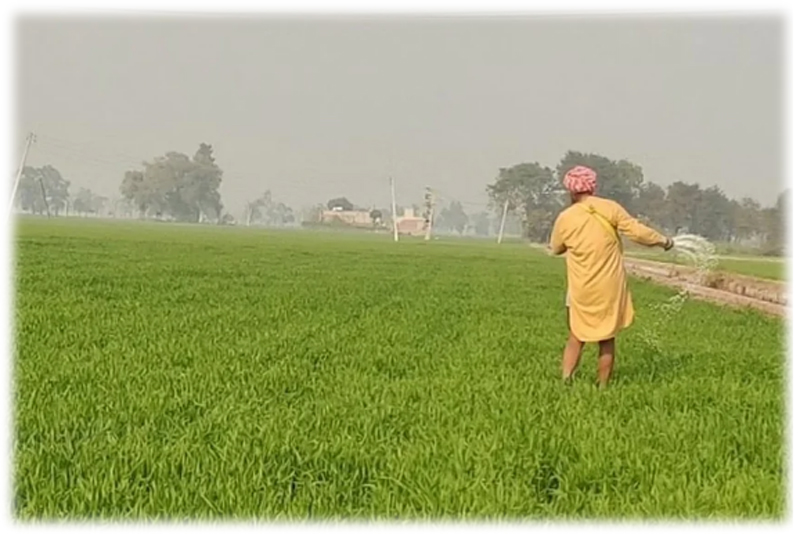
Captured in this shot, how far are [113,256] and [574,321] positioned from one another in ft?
46.0

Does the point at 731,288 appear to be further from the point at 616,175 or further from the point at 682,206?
the point at 616,175

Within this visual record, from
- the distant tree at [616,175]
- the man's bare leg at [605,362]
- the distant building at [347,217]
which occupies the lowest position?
the man's bare leg at [605,362]

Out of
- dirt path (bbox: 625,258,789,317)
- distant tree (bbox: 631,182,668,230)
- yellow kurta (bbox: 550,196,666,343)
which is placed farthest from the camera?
dirt path (bbox: 625,258,789,317)

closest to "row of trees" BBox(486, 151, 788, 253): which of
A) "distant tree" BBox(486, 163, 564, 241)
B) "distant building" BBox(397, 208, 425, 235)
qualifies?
"distant tree" BBox(486, 163, 564, 241)

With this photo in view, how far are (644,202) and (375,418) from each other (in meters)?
4.02

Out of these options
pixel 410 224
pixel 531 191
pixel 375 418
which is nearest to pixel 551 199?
pixel 531 191

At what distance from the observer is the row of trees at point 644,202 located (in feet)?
18.6

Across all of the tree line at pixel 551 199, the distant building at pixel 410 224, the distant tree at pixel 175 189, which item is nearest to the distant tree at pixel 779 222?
the tree line at pixel 551 199

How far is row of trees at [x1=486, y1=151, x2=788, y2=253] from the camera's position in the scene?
5.66 metres

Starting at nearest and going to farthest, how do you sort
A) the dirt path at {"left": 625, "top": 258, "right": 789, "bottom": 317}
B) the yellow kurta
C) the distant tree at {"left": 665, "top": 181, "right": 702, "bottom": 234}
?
1. the yellow kurta
2. the distant tree at {"left": 665, "top": 181, "right": 702, "bottom": 234}
3. the dirt path at {"left": 625, "top": 258, "right": 789, "bottom": 317}

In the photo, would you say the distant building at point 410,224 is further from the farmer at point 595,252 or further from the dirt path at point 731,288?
the farmer at point 595,252

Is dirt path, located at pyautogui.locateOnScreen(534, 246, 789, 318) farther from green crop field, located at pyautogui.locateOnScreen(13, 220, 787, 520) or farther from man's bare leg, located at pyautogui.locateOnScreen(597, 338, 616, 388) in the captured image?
man's bare leg, located at pyautogui.locateOnScreen(597, 338, 616, 388)

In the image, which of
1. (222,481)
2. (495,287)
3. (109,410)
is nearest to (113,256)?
(495,287)

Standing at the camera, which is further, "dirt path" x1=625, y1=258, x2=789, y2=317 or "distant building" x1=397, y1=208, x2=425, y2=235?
"distant building" x1=397, y1=208, x2=425, y2=235
